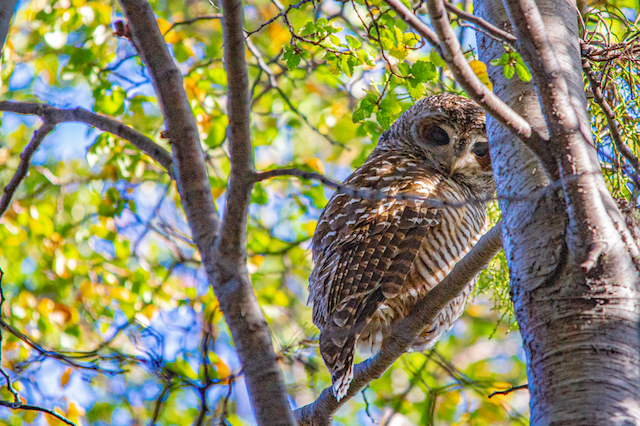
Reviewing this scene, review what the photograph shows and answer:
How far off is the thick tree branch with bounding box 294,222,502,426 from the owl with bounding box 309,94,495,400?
8cm

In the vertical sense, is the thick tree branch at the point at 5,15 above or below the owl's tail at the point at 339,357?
above

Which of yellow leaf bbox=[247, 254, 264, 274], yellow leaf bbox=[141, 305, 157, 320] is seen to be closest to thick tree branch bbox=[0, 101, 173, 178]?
yellow leaf bbox=[247, 254, 264, 274]

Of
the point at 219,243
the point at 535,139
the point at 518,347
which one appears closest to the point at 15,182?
the point at 219,243

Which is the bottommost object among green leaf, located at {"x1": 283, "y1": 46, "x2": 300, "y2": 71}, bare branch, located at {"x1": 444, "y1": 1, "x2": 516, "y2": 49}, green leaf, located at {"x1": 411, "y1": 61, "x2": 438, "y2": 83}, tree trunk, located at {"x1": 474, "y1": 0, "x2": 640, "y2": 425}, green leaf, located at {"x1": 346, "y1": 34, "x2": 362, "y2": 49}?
tree trunk, located at {"x1": 474, "y1": 0, "x2": 640, "y2": 425}

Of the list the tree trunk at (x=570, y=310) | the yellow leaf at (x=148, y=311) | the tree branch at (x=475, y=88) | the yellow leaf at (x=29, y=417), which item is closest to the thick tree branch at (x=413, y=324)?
the tree trunk at (x=570, y=310)

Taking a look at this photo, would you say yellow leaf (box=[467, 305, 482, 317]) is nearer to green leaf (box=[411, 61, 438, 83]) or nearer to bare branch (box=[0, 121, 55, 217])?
green leaf (box=[411, 61, 438, 83])

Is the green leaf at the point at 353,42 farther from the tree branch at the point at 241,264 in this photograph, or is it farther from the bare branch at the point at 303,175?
the bare branch at the point at 303,175

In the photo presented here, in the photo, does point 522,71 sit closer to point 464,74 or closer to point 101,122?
point 464,74

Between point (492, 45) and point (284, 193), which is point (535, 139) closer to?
point (492, 45)

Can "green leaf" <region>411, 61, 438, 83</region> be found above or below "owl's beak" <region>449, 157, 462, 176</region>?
below

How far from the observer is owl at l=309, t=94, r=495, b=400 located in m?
2.26

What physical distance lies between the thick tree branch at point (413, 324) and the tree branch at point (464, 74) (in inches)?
14.1

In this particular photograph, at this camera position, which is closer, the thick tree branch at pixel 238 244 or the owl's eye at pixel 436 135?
the thick tree branch at pixel 238 244

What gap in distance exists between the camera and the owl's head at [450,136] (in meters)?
2.88
